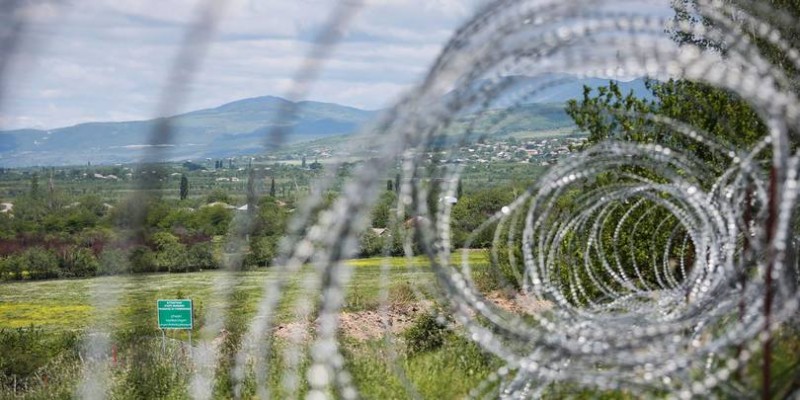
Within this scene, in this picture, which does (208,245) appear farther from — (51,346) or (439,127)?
(439,127)

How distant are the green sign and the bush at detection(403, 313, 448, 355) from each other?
14.0 feet

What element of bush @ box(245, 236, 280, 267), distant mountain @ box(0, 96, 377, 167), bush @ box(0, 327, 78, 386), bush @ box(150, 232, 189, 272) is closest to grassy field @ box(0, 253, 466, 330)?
bush @ box(245, 236, 280, 267)

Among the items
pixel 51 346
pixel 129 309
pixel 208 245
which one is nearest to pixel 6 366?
pixel 51 346

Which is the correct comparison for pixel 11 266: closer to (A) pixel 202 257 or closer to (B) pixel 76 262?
(B) pixel 76 262

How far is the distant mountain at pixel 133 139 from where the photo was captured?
6.66 metres

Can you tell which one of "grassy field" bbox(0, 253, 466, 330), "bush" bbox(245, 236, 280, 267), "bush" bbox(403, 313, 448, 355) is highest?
"bush" bbox(403, 313, 448, 355)

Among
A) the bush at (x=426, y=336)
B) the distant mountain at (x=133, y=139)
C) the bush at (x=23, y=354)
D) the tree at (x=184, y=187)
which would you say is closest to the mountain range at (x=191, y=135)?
the distant mountain at (x=133, y=139)

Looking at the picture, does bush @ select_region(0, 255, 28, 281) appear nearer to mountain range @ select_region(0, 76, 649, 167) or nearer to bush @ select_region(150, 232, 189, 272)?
mountain range @ select_region(0, 76, 649, 167)

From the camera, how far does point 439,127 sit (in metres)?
5.52

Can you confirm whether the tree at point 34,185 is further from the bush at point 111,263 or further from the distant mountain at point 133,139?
the bush at point 111,263

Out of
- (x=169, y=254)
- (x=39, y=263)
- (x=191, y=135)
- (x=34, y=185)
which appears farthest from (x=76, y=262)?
(x=191, y=135)

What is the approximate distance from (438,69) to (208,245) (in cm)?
6435

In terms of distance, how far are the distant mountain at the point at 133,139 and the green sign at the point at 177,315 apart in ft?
10.6

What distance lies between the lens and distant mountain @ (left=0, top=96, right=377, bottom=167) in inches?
262
